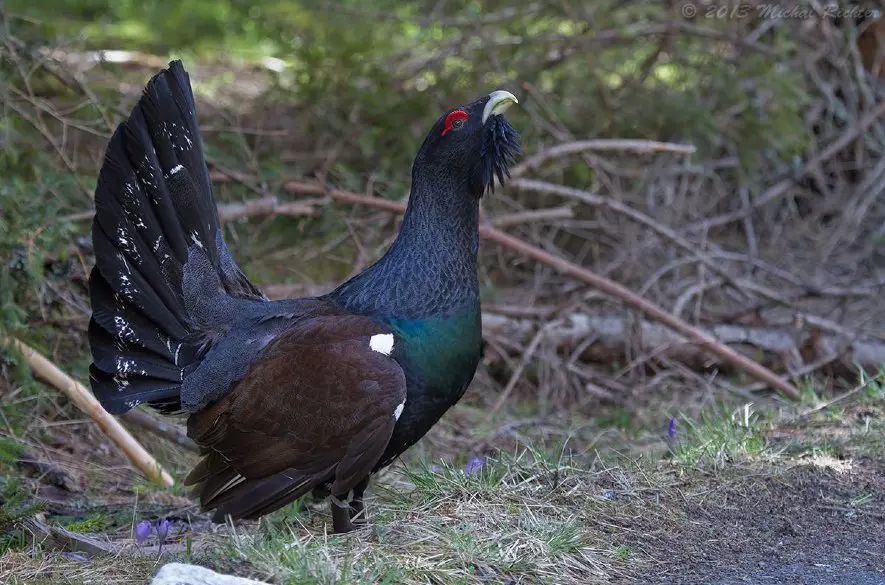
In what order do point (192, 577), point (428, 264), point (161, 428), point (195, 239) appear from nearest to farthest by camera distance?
1. point (192, 577)
2. point (428, 264)
3. point (195, 239)
4. point (161, 428)

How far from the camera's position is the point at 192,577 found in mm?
2869

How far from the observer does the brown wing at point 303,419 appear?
354 centimetres

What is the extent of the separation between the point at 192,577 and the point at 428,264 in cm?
151

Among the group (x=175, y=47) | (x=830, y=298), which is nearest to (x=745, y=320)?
(x=830, y=298)

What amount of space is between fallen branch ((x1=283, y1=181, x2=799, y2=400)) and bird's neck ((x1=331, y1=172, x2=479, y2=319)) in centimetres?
212

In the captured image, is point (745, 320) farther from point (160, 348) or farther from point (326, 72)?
point (160, 348)

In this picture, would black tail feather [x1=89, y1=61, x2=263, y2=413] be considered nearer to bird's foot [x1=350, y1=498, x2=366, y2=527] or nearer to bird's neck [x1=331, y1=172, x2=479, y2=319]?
bird's neck [x1=331, y1=172, x2=479, y2=319]

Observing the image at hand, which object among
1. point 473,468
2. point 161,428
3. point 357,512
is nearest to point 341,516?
point 357,512

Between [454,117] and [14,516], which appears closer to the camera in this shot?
[14,516]

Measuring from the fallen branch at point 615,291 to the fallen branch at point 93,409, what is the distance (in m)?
1.95

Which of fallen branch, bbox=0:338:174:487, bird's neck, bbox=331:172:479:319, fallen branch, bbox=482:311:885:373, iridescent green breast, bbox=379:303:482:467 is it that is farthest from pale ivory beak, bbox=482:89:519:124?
fallen branch, bbox=482:311:885:373

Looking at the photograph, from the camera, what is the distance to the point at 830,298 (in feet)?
23.4

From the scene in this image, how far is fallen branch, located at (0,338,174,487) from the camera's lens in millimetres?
4844

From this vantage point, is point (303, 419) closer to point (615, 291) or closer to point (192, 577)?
point (192, 577)
